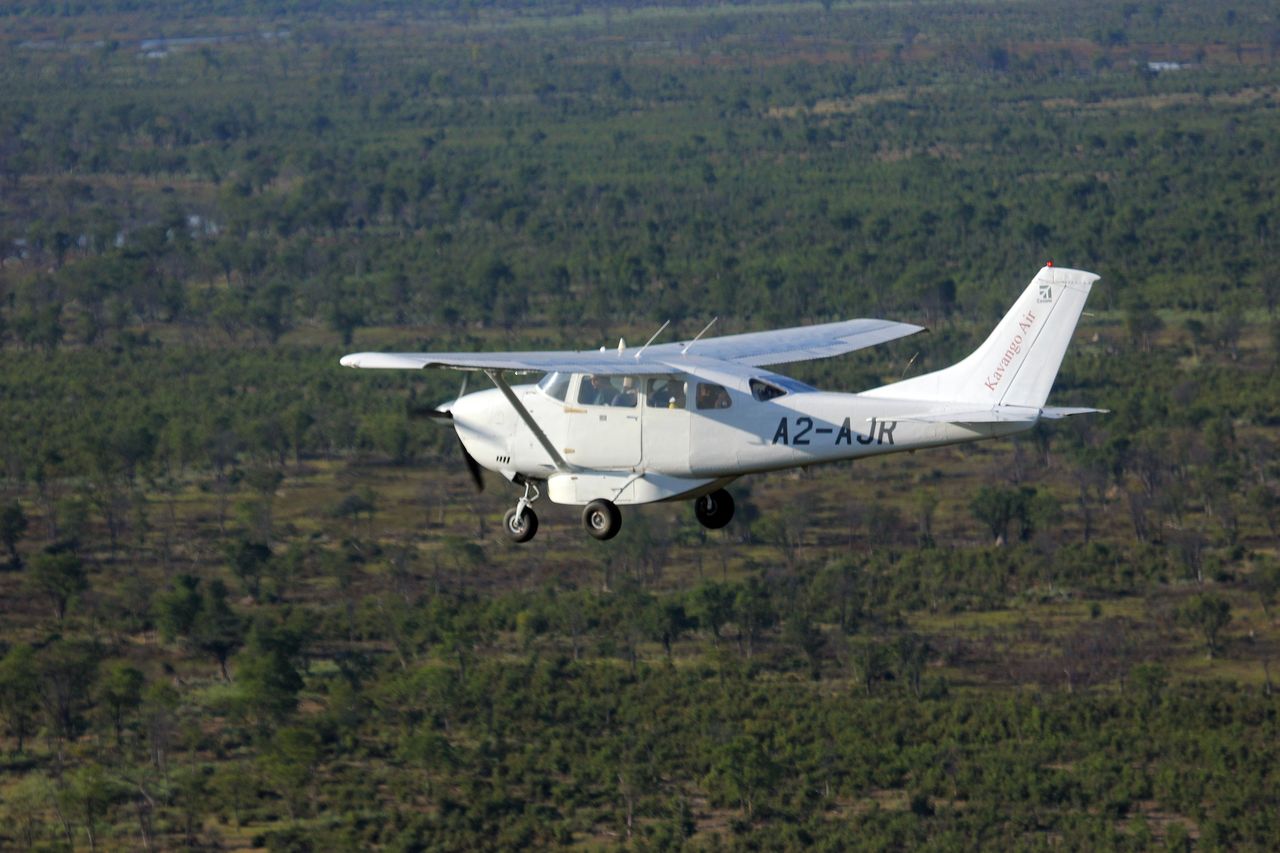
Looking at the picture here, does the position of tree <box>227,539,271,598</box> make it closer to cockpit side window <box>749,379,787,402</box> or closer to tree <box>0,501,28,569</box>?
tree <box>0,501,28,569</box>

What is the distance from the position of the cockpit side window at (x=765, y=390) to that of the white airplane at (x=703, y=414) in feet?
0.06

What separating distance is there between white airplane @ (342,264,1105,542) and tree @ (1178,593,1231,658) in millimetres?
44274

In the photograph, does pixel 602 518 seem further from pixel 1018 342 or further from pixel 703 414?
pixel 1018 342

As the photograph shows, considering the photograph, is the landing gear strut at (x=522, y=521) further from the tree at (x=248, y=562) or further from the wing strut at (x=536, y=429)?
the tree at (x=248, y=562)

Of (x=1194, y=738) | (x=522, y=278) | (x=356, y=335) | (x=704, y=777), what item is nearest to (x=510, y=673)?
(x=704, y=777)

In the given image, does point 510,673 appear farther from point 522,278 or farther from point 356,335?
point 522,278

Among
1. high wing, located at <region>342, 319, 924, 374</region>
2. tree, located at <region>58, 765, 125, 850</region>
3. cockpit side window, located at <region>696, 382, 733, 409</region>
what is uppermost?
high wing, located at <region>342, 319, 924, 374</region>

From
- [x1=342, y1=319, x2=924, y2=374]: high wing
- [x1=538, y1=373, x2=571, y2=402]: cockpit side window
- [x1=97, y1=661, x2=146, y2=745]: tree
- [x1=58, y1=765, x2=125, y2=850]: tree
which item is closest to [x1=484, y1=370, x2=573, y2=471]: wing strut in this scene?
[x1=538, y1=373, x2=571, y2=402]: cockpit side window

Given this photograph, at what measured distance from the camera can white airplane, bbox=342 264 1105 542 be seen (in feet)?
96.0

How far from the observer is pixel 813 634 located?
246 feet

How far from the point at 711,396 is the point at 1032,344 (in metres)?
4.23

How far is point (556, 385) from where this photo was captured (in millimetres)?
31672

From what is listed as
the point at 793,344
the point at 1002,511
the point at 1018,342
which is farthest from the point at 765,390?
the point at 1002,511

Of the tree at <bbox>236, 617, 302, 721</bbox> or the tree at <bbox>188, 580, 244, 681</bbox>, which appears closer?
the tree at <bbox>236, 617, 302, 721</bbox>
